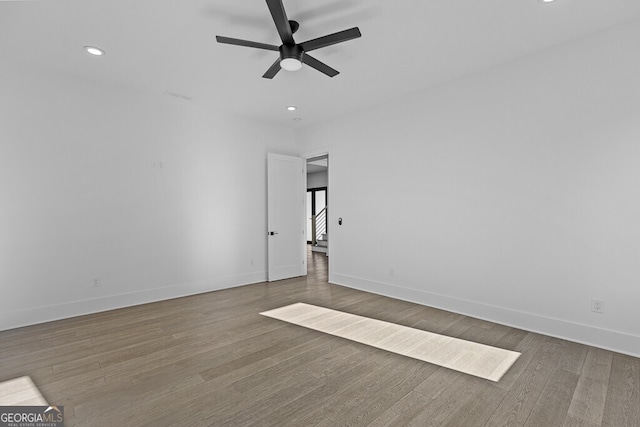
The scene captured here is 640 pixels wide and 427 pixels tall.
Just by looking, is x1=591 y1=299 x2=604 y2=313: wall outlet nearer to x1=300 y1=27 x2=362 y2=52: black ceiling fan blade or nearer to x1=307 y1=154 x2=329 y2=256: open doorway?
x1=300 y1=27 x2=362 y2=52: black ceiling fan blade

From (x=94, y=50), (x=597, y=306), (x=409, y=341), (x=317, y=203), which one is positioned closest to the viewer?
(x=597, y=306)

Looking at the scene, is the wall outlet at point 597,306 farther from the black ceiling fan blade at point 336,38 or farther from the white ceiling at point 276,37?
the black ceiling fan blade at point 336,38

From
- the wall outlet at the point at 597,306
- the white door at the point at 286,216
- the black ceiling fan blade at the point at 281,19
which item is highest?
the black ceiling fan blade at the point at 281,19

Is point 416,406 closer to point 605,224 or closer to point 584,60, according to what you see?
point 605,224

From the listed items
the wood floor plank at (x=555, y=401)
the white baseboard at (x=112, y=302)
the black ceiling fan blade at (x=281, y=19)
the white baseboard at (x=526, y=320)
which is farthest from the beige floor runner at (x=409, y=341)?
the black ceiling fan blade at (x=281, y=19)

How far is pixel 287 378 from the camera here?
224 centimetres

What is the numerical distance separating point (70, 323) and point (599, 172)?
5.78m

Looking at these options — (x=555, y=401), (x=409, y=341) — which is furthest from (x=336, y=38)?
(x=555, y=401)

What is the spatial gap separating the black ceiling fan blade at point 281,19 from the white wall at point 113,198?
272 cm

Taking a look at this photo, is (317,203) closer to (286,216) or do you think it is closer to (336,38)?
(286,216)

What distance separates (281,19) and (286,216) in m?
3.80

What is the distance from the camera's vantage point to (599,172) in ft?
9.10

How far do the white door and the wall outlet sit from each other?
4.27 meters

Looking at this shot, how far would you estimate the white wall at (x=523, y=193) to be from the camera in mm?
2682
